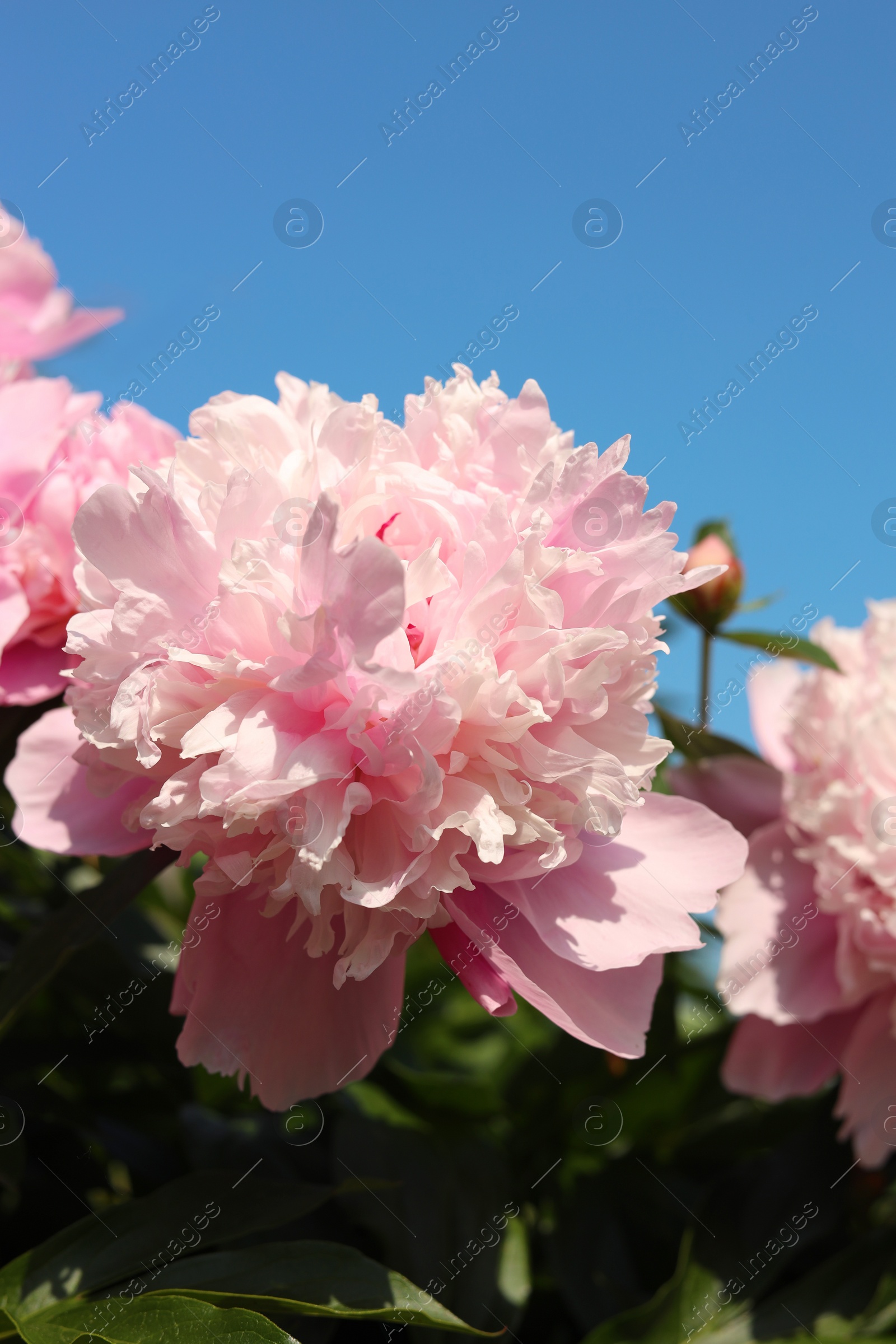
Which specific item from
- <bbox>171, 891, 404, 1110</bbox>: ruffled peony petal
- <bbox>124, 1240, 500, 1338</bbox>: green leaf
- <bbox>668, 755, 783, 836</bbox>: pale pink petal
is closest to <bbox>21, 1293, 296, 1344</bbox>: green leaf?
<bbox>124, 1240, 500, 1338</bbox>: green leaf

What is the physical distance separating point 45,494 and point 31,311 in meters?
→ 0.29

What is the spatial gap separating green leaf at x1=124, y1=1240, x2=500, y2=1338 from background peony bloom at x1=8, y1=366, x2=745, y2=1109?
0.12 meters

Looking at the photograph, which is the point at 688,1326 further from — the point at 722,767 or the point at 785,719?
the point at 785,719

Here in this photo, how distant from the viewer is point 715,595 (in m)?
1.26

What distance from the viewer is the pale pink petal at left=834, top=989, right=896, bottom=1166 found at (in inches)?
43.7

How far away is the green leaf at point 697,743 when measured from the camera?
4.01ft

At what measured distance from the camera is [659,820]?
0.88m

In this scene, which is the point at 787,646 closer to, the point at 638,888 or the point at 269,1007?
the point at 638,888

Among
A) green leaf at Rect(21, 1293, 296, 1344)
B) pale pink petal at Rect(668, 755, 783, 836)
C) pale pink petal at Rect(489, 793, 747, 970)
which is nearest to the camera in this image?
green leaf at Rect(21, 1293, 296, 1344)

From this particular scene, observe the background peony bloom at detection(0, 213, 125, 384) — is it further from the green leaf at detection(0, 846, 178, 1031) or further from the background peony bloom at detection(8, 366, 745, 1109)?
the green leaf at detection(0, 846, 178, 1031)

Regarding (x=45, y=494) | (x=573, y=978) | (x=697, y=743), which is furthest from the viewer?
(x=697, y=743)

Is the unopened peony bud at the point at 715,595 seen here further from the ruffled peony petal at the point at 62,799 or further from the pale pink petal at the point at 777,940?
the ruffled peony petal at the point at 62,799

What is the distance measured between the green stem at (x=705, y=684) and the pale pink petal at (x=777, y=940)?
0.15 m

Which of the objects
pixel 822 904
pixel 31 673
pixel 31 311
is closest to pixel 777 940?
pixel 822 904
